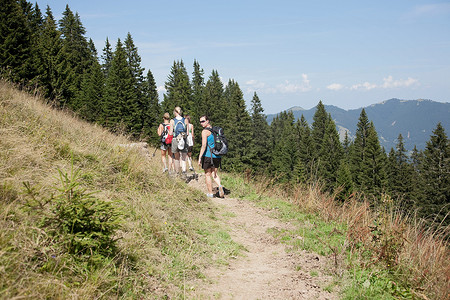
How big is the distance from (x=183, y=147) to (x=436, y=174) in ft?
130

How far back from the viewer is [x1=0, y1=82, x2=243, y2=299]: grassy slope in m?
2.54

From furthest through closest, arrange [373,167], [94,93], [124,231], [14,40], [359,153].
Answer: [359,153], [373,167], [94,93], [14,40], [124,231]

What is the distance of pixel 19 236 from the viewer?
265cm

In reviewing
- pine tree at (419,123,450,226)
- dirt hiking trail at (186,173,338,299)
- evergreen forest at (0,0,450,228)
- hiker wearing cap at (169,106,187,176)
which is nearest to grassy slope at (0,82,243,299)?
dirt hiking trail at (186,173,338,299)

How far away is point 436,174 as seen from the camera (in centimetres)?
3581

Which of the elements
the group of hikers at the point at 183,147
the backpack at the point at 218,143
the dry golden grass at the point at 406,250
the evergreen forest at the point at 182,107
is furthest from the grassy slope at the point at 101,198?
the evergreen forest at the point at 182,107

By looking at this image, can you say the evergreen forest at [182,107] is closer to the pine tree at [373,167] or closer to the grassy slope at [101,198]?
the pine tree at [373,167]

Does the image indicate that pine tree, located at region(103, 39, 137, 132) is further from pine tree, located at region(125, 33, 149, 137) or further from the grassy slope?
the grassy slope

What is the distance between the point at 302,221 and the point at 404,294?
3.14 m

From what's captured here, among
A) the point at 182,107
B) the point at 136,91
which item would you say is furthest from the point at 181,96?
the point at 136,91

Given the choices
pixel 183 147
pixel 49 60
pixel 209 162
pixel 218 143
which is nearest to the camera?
pixel 218 143

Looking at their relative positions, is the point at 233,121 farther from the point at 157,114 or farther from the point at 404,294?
the point at 404,294

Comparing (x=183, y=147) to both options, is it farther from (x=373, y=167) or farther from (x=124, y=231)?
(x=373, y=167)

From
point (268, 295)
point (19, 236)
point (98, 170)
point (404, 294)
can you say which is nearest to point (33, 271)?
point (19, 236)
